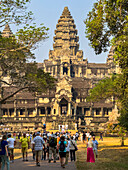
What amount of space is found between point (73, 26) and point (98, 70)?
2053cm

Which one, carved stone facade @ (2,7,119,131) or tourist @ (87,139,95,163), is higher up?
carved stone facade @ (2,7,119,131)

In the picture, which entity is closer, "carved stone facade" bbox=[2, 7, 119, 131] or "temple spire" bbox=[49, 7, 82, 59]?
"carved stone facade" bbox=[2, 7, 119, 131]

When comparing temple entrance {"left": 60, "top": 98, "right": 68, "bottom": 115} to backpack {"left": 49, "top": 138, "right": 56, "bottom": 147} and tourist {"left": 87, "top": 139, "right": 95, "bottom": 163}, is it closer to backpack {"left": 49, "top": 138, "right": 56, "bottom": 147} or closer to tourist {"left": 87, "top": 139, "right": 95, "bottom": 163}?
tourist {"left": 87, "top": 139, "right": 95, "bottom": 163}

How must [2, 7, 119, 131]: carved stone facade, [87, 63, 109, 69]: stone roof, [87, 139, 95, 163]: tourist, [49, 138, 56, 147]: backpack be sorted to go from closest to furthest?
1. [87, 139, 95, 163]: tourist
2. [49, 138, 56, 147]: backpack
3. [2, 7, 119, 131]: carved stone facade
4. [87, 63, 109, 69]: stone roof

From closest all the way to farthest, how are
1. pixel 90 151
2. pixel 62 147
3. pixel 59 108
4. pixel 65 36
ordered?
pixel 62 147 < pixel 90 151 < pixel 59 108 < pixel 65 36

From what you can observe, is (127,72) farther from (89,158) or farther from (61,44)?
(61,44)

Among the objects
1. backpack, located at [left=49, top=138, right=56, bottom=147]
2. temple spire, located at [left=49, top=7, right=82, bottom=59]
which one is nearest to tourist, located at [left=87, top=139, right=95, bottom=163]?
backpack, located at [left=49, top=138, right=56, bottom=147]

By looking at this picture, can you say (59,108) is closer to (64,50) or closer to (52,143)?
(64,50)

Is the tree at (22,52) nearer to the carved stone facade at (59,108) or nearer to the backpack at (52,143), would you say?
the backpack at (52,143)

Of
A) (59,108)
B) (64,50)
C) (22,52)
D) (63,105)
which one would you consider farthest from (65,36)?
(22,52)

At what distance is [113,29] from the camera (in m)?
29.8

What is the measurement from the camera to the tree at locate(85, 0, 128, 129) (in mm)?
27688

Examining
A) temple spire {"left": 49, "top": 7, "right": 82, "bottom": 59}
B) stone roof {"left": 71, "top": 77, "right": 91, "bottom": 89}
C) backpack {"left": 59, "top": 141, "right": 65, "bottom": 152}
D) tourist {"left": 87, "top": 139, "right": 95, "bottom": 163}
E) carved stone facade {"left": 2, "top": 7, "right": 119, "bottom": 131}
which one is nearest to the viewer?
backpack {"left": 59, "top": 141, "right": 65, "bottom": 152}

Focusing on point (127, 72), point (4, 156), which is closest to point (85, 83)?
point (127, 72)
